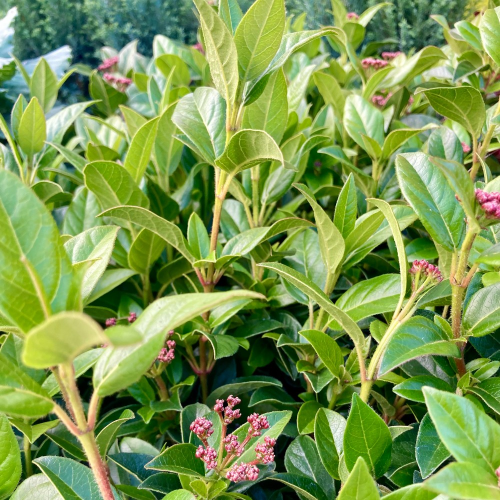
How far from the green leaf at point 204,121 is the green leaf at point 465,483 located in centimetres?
75

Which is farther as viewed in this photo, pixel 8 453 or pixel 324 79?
pixel 324 79

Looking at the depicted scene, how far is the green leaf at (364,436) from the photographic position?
82cm

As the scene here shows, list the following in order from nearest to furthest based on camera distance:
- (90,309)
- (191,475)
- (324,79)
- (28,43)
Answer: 1. (191,475)
2. (90,309)
3. (324,79)
4. (28,43)

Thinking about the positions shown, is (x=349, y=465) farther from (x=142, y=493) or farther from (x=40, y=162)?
(x=40, y=162)

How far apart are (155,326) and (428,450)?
54 cm

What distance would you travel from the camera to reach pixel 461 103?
1.13 metres

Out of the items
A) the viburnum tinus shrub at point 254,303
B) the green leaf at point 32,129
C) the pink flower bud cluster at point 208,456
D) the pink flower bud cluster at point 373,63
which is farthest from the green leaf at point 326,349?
A: the pink flower bud cluster at point 373,63

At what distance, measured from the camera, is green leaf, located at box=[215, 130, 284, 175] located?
902 millimetres

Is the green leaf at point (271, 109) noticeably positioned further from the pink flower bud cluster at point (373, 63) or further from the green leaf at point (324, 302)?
the pink flower bud cluster at point (373, 63)

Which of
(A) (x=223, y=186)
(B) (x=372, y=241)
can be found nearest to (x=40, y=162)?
(A) (x=223, y=186)

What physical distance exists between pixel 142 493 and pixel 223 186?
629 millimetres

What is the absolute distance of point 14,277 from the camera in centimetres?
58

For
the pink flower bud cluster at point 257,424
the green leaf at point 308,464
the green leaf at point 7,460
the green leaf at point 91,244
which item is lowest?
the green leaf at point 308,464

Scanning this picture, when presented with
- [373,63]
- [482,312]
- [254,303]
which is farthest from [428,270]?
[373,63]
